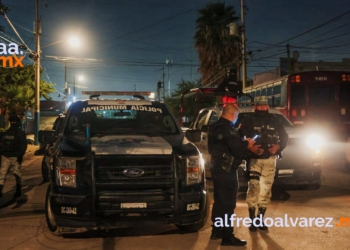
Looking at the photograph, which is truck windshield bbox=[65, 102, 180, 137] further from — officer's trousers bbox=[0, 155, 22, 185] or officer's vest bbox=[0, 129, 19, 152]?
officer's trousers bbox=[0, 155, 22, 185]

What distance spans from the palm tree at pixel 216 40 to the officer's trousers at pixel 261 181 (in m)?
28.4

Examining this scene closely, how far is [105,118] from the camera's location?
7.41 meters

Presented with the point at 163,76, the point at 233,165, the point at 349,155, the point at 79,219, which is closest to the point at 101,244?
the point at 79,219

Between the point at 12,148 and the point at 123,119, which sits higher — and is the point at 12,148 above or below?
below

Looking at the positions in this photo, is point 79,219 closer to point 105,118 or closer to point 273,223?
point 105,118

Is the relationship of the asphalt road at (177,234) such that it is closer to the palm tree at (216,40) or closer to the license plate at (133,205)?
the license plate at (133,205)

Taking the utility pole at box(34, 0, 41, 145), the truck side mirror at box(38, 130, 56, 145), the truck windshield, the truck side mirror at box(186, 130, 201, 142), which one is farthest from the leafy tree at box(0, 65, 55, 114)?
the truck side mirror at box(186, 130, 201, 142)

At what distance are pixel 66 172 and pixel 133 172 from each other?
804mm

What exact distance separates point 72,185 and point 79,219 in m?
0.41

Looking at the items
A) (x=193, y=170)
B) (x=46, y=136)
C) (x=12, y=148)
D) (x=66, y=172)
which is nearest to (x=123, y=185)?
(x=66, y=172)

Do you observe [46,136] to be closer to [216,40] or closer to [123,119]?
[123,119]

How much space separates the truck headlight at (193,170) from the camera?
5.93 metres

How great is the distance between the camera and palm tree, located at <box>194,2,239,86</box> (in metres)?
35.1

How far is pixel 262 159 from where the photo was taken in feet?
21.5
